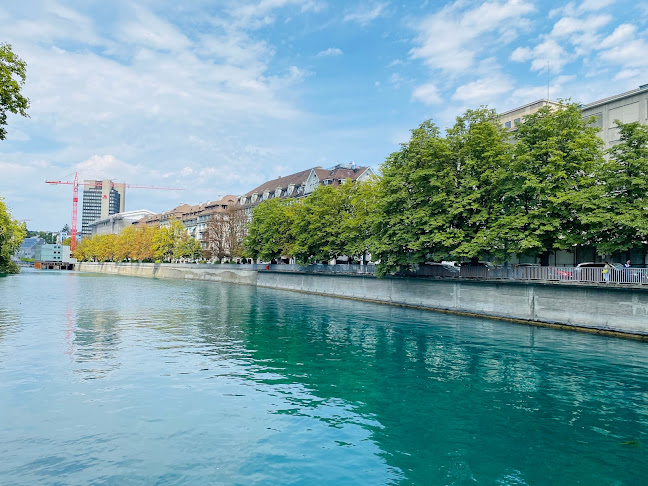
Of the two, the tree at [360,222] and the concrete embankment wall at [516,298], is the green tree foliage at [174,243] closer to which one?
the concrete embankment wall at [516,298]

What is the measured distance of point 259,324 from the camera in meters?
35.0

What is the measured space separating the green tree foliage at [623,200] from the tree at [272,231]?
168ft

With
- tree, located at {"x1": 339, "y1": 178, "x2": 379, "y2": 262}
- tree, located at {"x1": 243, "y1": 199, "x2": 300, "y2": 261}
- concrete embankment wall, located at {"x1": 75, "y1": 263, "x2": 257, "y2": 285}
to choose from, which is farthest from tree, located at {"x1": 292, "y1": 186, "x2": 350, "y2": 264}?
concrete embankment wall, located at {"x1": 75, "y1": 263, "x2": 257, "y2": 285}

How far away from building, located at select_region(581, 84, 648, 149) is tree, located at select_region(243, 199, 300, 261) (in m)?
46.0

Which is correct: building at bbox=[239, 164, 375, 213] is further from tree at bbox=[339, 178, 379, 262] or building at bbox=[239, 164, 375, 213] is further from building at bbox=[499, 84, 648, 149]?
building at bbox=[499, 84, 648, 149]

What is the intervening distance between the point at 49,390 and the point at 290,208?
231 feet

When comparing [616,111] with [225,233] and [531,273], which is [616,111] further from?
[225,233]

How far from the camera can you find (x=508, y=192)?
3775cm

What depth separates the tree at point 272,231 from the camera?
276 ft

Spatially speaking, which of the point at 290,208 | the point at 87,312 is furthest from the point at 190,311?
the point at 290,208

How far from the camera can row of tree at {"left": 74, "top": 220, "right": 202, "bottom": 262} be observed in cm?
13475

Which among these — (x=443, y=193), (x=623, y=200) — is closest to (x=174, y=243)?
(x=443, y=193)

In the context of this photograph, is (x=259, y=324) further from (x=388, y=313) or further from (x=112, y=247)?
(x=112, y=247)

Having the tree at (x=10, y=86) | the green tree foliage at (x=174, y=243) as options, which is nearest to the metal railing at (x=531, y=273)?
the tree at (x=10, y=86)
